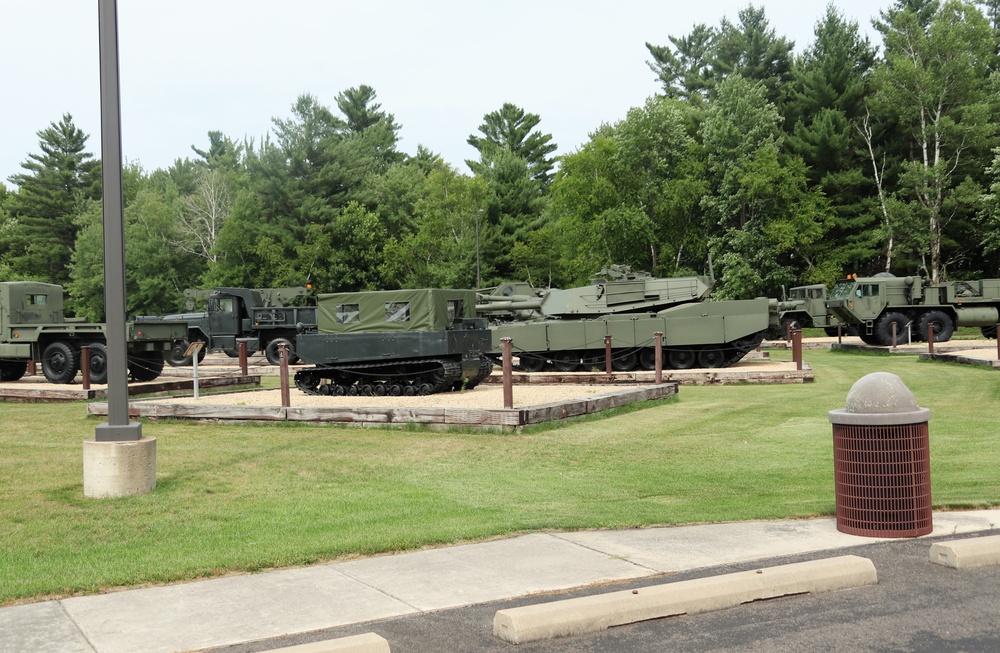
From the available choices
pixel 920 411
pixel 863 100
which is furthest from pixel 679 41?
pixel 920 411

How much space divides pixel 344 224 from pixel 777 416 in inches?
1774

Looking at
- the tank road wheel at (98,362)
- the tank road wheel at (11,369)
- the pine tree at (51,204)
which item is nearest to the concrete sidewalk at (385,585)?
the tank road wheel at (98,362)

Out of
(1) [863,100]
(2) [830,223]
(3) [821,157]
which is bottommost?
(2) [830,223]

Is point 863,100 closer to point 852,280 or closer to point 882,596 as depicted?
point 852,280

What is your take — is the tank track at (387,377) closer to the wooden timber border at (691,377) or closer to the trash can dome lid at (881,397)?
the wooden timber border at (691,377)

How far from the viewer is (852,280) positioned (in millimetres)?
33938

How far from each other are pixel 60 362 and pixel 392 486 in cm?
1685

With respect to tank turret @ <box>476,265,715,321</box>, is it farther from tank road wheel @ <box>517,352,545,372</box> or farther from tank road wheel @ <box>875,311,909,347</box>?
tank road wheel @ <box>875,311,909,347</box>

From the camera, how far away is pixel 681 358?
26.5m

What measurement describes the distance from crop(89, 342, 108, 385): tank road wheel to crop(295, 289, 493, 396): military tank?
606 centimetres

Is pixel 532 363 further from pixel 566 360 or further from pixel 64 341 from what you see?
pixel 64 341

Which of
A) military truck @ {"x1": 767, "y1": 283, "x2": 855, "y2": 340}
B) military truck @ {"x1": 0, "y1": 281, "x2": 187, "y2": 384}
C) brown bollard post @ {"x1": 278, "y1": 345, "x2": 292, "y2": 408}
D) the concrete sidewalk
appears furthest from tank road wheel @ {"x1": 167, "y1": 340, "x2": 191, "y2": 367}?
the concrete sidewalk

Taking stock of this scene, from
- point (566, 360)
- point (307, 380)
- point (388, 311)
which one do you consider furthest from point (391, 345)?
point (566, 360)

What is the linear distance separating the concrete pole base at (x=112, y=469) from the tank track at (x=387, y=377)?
9770 mm
